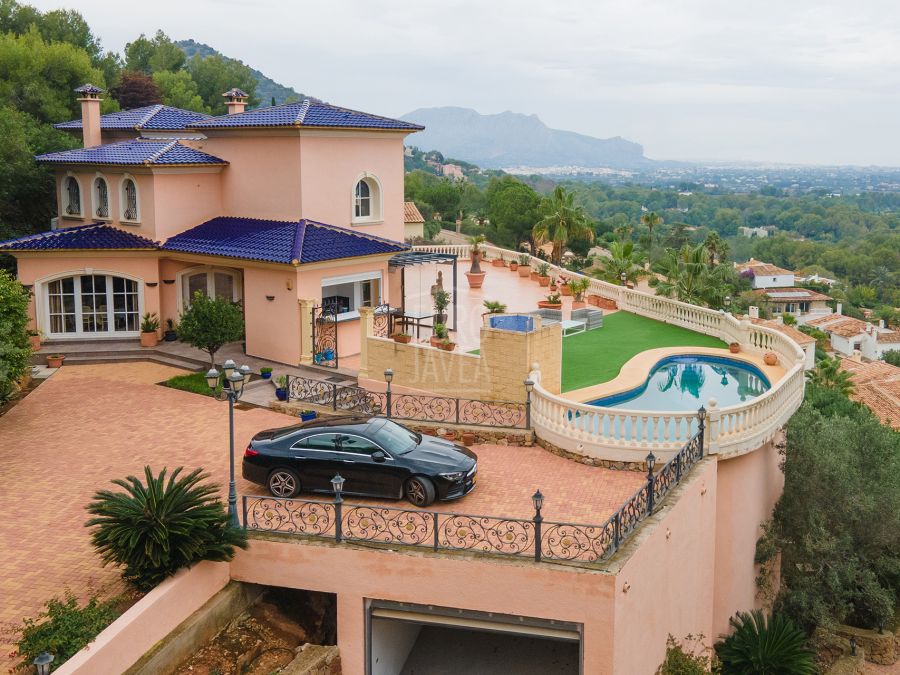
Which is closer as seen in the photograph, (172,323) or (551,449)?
(551,449)

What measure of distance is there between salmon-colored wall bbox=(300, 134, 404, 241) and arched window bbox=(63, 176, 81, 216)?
9431 mm

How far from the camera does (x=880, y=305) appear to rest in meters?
125

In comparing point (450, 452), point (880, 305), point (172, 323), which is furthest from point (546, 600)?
point (880, 305)

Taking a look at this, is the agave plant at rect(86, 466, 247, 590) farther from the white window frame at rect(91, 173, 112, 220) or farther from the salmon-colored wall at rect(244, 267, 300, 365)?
the white window frame at rect(91, 173, 112, 220)

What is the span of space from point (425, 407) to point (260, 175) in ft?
36.4

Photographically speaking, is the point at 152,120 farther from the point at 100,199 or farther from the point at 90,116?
the point at 100,199

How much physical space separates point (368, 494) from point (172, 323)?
48.8 feet

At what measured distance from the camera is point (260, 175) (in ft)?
91.0

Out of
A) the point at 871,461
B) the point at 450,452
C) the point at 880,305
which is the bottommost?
the point at 880,305

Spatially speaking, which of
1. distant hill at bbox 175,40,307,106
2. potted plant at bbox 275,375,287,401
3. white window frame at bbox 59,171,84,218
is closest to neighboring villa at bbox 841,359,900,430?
potted plant at bbox 275,375,287,401

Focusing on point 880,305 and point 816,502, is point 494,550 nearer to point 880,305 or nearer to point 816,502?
point 816,502


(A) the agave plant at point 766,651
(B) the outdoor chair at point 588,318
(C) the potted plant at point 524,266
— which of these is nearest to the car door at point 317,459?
(A) the agave plant at point 766,651

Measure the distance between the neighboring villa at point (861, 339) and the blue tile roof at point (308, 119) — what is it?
7356 centimetres

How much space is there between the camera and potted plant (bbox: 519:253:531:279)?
39.6m
